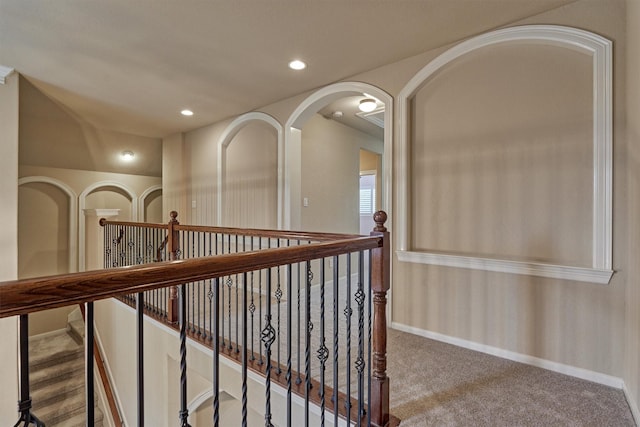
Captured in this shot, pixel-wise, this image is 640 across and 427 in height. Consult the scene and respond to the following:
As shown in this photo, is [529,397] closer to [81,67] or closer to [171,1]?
[171,1]

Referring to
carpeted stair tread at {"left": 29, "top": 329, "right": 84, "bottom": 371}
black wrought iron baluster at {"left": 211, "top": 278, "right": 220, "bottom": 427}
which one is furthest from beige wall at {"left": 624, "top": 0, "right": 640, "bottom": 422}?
carpeted stair tread at {"left": 29, "top": 329, "right": 84, "bottom": 371}

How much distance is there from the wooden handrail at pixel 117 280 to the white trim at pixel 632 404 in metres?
1.88

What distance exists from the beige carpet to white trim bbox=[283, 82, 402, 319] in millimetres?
768

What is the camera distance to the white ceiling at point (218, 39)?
6.90 feet

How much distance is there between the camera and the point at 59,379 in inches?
177

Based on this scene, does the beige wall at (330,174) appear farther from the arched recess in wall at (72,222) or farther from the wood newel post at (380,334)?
the arched recess in wall at (72,222)

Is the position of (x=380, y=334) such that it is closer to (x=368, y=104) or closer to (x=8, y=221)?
(x=368, y=104)

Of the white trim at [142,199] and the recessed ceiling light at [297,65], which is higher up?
the recessed ceiling light at [297,65]

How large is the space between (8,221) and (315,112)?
3271mm

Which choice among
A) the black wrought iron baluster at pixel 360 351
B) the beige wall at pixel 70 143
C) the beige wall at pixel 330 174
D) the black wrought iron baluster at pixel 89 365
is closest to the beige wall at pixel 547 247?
the black wrought iron baluster at pixel 360 351

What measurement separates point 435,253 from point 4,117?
4.17 metres

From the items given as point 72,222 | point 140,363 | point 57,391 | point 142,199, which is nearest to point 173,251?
point 140,363

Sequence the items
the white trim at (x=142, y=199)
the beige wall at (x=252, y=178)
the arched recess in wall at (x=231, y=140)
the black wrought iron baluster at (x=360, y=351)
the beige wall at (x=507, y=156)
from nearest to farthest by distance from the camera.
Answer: the black wrought iron baluster at (x=360, y=351) < the beige wall at (x=507, y=156) < the arched recess in wall at (x=231, y=140) < the beige wall at (x=252, y=178) < the white trim at (x=142, y=199)

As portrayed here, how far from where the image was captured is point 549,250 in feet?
7.14
